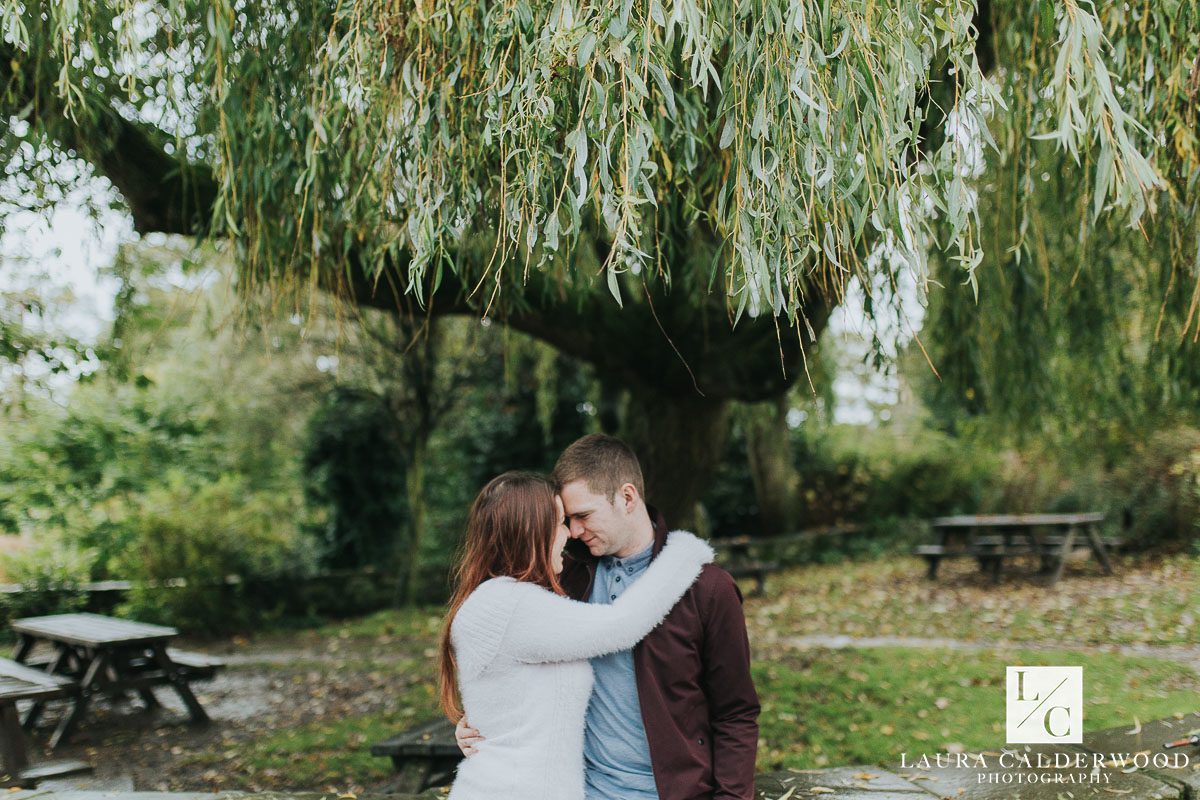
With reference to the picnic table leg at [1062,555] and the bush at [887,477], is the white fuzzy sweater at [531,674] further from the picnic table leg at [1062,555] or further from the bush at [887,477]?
the bush at [887,477]

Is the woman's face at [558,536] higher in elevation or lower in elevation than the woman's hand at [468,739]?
higher

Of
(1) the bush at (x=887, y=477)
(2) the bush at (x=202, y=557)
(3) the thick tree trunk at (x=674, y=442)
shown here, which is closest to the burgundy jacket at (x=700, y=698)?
(3) the thick tree trunk at (x=674, y=442)

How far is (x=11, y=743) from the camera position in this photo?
4.84 meters

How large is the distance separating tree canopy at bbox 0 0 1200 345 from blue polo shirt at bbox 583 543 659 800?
1.03 meters

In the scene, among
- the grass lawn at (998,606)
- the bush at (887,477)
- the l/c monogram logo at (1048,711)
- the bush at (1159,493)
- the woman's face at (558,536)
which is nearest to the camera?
the woman's face at (558,536)

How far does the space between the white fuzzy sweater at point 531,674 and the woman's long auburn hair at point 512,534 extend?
5 cm

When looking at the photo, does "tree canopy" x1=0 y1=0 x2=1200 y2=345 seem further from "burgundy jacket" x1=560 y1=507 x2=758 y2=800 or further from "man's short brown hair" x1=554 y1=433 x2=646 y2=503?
"burgundy jacket" x1=560 y1=507 x2=758 y2=800

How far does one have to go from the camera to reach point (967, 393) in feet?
21.1

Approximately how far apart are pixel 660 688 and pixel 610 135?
1.53m

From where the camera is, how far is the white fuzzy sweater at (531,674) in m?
2.22

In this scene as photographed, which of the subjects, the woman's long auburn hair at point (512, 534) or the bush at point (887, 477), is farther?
the bush at point (887, 477)

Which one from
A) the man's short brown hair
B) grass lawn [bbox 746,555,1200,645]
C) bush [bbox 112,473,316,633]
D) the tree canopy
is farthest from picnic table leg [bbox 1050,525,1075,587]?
the man's short brown hair

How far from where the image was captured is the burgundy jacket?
228 cm

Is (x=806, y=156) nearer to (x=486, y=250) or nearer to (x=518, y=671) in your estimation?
(x=518, y=671)
